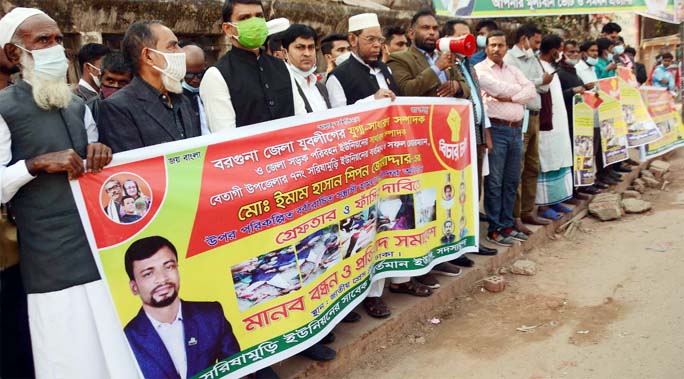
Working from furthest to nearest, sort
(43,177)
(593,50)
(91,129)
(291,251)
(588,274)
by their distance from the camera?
(593,50) → (588,274) → (291,251) → (91,129) → (43,177)

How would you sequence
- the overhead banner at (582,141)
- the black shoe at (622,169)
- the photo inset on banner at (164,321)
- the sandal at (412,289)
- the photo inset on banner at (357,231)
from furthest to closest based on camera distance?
1. the black shoe at (622,169)
2. the overhead banner at (582,141)
3. the sandal at (412,289)
4. the photo inset on banner at (357,231)
5. the photo inset on banner at (164,321)

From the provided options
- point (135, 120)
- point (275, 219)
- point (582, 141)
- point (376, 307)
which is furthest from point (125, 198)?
point (582, 141)

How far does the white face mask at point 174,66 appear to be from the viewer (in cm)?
272

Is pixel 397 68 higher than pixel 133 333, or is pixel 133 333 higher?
pixel 397 68

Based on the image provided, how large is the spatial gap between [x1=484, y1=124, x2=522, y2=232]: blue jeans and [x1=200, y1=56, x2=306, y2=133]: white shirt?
287cm

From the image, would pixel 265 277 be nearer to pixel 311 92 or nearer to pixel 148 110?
pixel 148 110

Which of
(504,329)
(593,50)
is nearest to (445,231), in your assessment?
(504,329)

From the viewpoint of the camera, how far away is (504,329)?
4.04m

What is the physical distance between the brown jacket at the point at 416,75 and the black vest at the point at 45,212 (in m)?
2.64

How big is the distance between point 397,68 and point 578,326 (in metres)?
2.26

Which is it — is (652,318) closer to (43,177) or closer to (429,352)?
(429,352)

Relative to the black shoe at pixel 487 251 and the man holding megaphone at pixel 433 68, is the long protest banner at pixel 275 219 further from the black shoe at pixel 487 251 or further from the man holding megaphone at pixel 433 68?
the black shoe at pixel 487 251

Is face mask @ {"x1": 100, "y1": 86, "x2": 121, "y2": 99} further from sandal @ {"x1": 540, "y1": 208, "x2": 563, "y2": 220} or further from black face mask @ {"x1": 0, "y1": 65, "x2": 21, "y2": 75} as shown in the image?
sandal @ {"x1": 540, "y1": 208, "x2": 563, "y2": 220}

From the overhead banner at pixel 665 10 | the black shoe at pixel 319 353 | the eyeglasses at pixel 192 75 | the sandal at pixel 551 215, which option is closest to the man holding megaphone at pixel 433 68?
the black shoe at pixel 319 353
